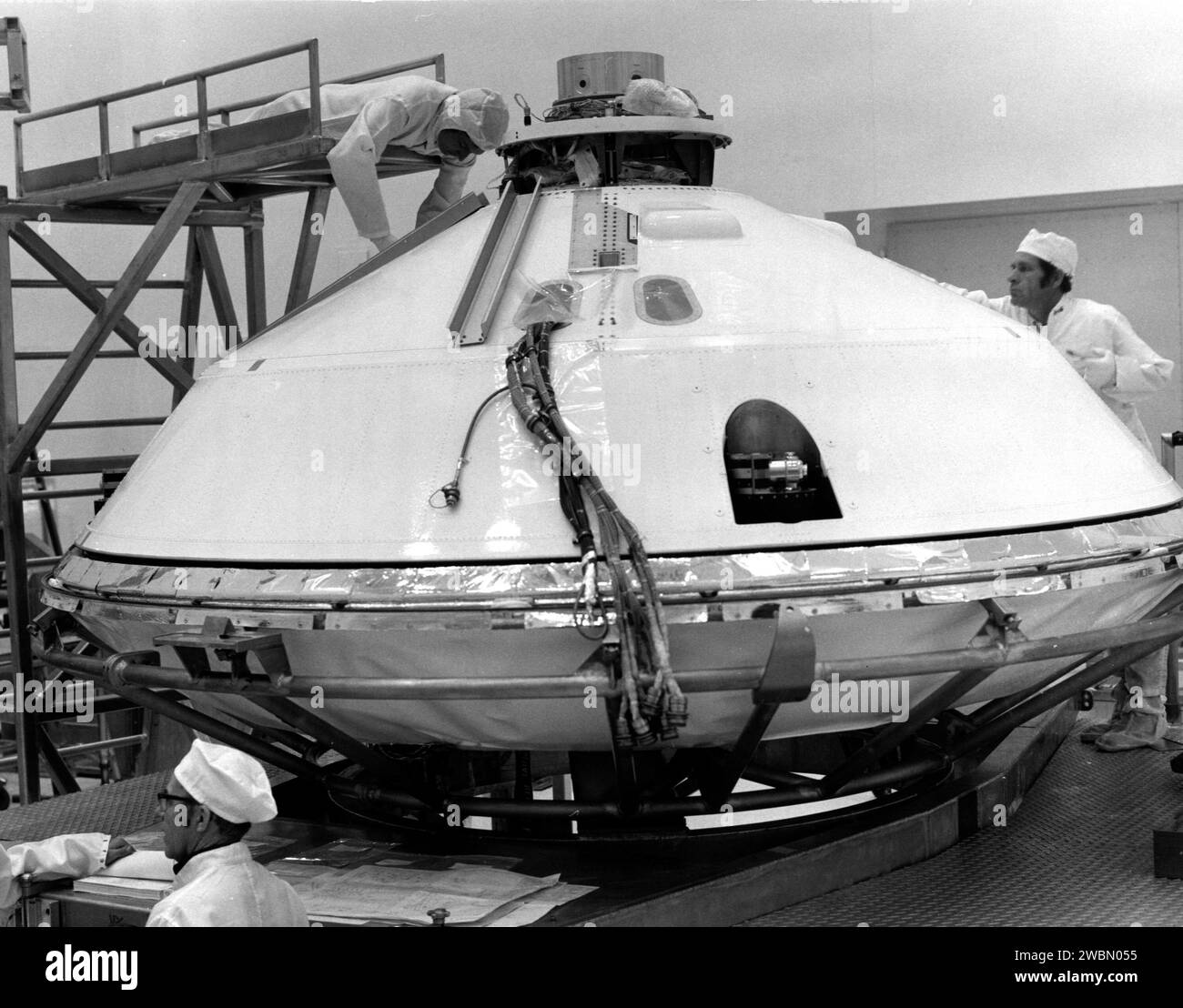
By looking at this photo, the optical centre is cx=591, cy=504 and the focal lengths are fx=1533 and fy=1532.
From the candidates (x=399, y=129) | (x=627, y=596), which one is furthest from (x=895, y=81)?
(x=627, y=596)

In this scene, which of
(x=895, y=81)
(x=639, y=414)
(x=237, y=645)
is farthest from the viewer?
(x=895, y=81)

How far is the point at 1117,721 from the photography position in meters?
5.89

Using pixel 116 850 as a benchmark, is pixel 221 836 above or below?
above

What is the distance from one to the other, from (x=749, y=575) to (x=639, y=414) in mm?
557

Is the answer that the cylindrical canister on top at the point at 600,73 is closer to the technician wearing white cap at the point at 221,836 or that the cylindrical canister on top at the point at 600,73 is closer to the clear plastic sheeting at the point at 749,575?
the clear plastic sheeting at the point at 749,575

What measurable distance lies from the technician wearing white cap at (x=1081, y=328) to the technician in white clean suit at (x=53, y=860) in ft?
12.4

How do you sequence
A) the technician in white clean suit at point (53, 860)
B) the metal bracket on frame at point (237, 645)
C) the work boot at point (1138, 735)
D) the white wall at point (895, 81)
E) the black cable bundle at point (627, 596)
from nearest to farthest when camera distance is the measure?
the black cable bundle at point (627, 596), the metal bracket on frame at point (237, 645), the technician in white clean suit at point (53, 860), the work boot at point (1138, 735), the white wall at point (895, 81)

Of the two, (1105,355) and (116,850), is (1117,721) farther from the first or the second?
(116,850)

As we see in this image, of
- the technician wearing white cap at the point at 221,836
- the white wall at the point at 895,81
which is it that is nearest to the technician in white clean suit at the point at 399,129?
the white wall at the point at 895,81

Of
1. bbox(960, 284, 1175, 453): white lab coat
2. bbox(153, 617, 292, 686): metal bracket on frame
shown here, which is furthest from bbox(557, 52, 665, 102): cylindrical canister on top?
bbox(153, 617, 292, 686): metal bracket on frame

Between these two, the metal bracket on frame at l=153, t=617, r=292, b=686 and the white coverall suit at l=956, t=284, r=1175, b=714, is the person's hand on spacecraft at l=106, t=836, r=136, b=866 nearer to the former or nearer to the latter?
the metal bracket on frame at l=153, t=617, r=292, b=686

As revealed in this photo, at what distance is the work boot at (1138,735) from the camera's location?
18.4 feet

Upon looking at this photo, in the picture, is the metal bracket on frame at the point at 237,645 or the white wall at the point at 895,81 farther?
the white wall at the point at 895,81
